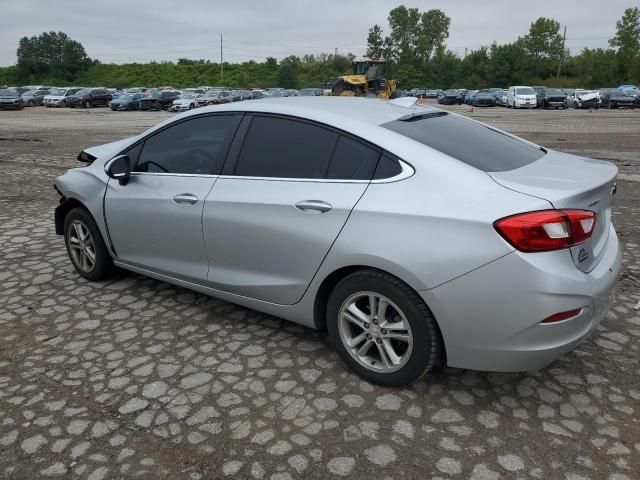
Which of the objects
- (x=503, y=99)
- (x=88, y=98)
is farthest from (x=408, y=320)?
(x=88, y=98)

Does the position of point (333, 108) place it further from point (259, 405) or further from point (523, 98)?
point (523, 98)

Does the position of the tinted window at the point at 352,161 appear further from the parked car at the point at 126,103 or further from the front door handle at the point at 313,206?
the parked car at the point at 126,103

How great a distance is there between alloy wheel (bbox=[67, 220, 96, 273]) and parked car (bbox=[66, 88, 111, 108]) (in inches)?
1799

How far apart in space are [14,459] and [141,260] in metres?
1.81

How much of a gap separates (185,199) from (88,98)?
47351 mm

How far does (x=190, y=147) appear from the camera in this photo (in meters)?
3.81

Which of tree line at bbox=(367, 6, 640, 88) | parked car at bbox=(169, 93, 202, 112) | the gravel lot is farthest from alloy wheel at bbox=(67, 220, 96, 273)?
tree line at bbox=(367, 6, 640, 88)

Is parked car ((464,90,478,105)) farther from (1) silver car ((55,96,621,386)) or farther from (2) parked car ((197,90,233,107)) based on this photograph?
(1) silver car ((55,96,621,386))

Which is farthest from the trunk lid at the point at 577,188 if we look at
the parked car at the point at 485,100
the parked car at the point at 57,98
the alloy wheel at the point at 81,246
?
the parked car at the point at 57,98

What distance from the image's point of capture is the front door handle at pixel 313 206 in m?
2.96

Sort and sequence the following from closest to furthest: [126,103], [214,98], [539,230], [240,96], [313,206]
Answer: [539,230] → [313,206] → [214,98] → [126,103] → [240,96]

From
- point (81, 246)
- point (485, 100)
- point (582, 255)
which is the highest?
point (485, 100)

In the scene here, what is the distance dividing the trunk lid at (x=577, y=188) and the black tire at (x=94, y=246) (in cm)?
313

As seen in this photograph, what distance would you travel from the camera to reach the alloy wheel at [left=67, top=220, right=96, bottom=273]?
4.50m
